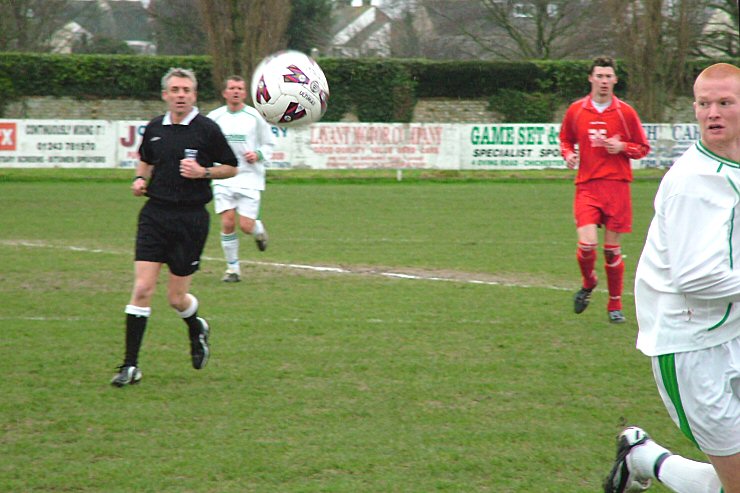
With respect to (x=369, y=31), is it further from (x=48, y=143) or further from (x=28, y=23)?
(x=48, y=143)

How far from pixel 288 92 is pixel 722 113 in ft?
13.4

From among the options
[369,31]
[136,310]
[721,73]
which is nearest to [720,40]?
[369,31]

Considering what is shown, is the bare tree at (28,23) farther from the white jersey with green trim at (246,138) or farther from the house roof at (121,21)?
the white jersey with green trim at (246,138)

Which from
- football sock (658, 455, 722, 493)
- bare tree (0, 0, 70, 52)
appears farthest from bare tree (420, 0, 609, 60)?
football sock (658, 455, 722, 493)

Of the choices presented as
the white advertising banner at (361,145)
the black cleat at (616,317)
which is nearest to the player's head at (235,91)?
the black cleat at (616,317)

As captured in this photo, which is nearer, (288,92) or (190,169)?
(190,169)

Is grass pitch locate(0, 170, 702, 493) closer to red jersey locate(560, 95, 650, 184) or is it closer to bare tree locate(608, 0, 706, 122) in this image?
red jersey locate(560, 95, 650, 184)

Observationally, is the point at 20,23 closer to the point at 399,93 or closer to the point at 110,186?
the point at 399,93

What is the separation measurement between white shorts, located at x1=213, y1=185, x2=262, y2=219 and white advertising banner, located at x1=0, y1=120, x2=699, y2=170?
13.3m

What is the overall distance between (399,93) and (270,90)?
28767 millimetres

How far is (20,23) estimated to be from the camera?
3922cm

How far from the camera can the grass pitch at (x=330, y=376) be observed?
16.1ft

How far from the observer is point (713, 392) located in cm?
341

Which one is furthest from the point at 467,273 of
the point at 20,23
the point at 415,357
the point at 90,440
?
the point at 20,23
